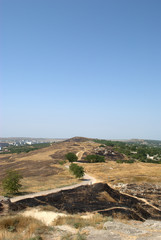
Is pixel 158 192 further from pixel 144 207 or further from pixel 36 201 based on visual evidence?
pixel 36 201

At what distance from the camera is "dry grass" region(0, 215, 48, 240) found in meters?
11.6

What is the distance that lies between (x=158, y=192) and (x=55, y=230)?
38.7 metres

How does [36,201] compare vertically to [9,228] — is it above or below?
below

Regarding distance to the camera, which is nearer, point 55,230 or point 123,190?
point 55,230

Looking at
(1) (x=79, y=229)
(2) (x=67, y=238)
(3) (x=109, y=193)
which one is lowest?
(3) (x=109, y=193)

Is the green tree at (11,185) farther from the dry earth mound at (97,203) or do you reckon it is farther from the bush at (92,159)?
the bush at (92,159)

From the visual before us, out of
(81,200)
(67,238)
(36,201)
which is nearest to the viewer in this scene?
(67,238)

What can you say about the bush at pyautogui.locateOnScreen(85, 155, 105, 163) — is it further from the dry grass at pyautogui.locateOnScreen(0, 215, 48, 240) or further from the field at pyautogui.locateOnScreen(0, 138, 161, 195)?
the dry grass at pyautogui.locateOnScreen(0, 215, 48, 240)

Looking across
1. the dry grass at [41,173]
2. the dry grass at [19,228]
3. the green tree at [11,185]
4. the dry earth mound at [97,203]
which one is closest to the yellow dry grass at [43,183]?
the dry grass at [41,173]

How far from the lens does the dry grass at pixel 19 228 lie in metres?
11.6

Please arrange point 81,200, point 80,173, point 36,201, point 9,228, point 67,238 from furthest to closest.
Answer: point 80,173 < point 81,200 < point 36,201 < point 9,228 < point 67,238

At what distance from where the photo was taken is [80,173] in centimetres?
5509

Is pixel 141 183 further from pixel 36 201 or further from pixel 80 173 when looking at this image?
pixel 36 201

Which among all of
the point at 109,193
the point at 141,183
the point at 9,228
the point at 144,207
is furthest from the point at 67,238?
the point at 141,183
